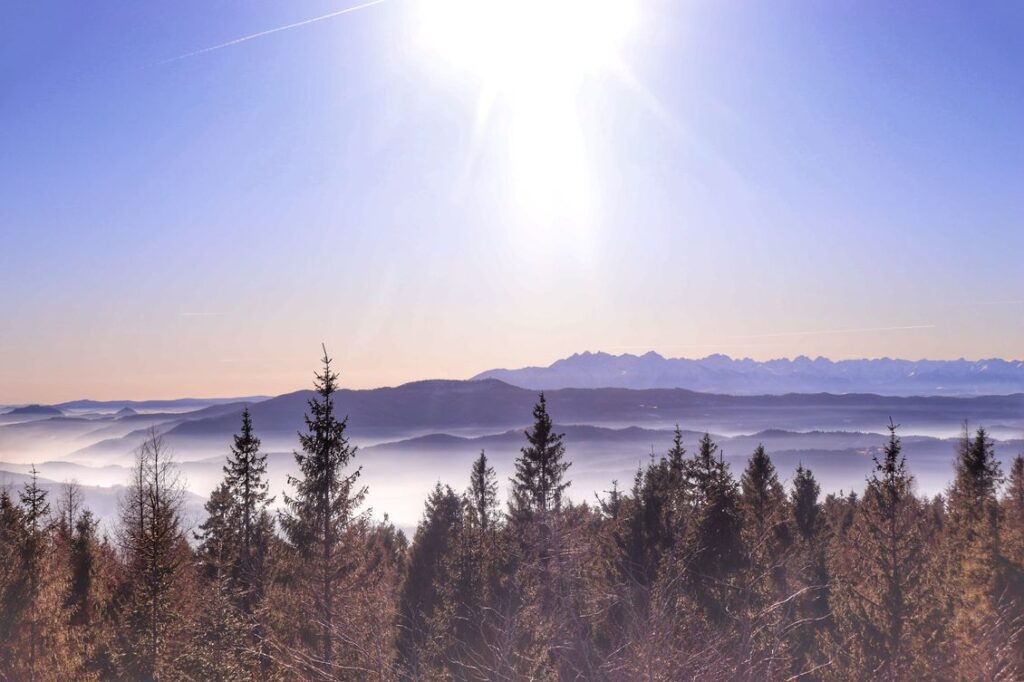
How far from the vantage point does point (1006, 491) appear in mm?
34531

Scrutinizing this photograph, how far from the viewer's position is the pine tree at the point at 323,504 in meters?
23.9

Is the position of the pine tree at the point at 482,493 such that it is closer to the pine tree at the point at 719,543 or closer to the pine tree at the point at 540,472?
the pine tree at the point at 540,472

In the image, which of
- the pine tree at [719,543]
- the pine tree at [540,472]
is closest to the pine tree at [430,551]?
the pine tree at [540,472]

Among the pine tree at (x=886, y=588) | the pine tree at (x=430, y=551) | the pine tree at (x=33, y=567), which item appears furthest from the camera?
the pine tree at (x=430, y=551)

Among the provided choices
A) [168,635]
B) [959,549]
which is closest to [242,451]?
[168,635]

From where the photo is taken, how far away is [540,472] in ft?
114

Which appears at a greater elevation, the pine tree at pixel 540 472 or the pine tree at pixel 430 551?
the pine tree at pixel 540 472

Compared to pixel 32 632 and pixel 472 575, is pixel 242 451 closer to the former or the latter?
pixel 32 632

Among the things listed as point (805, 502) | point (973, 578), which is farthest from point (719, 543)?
point (805, 502)

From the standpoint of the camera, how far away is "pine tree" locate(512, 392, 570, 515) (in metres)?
34.2

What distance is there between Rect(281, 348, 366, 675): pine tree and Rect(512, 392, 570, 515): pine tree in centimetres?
1102

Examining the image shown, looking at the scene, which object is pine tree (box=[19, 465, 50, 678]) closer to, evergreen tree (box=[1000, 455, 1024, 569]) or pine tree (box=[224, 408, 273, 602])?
pine tree (box=[224, 408, 273, 602])

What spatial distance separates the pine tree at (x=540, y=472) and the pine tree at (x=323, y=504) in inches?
434

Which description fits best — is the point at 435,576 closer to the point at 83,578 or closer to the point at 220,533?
the point at 220,533
